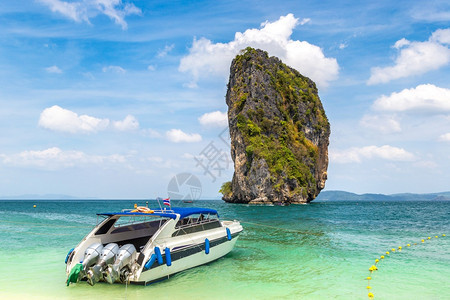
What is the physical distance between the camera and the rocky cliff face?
71875mm

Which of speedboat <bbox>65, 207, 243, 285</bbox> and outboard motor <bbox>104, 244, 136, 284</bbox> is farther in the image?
speedboat <bbox>65, 207, 243, 285</bbox>

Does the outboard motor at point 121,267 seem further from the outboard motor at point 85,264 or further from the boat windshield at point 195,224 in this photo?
the boat windshield at point 195,224

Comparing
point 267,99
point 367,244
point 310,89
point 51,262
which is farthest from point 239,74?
point 51,262

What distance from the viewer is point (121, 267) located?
908 cm

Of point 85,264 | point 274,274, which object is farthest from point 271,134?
point 85,264

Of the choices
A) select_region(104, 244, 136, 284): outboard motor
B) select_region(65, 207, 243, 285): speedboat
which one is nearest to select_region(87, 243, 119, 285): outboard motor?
select_region(65, 207, 243, 285): speedboat

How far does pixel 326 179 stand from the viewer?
92375mm

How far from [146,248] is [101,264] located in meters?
1.24

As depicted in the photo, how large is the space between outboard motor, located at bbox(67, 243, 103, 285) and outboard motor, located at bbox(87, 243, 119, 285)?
163mm

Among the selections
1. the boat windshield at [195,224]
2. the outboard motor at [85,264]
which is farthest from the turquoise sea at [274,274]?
the boat windshield at [195,224]

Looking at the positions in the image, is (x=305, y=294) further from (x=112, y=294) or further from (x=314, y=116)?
(x=314, y=116)

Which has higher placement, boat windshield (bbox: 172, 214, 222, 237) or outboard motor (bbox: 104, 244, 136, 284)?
boat windshield (bbox: 172, 214, 222, 237)

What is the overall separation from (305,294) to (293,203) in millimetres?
67589

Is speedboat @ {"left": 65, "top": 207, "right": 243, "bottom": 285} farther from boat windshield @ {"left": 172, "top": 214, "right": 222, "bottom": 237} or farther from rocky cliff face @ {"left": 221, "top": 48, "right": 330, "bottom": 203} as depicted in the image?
rocky cliff face @ {"left": 221, "top": 48, "right": 330, "bottom": 203}
